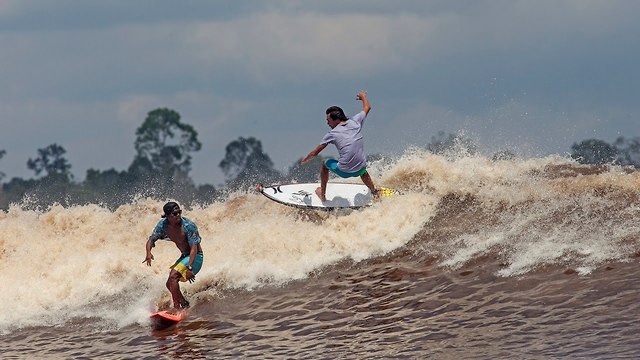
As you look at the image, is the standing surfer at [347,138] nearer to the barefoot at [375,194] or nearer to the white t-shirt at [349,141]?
the white t-shirt at [349,141]

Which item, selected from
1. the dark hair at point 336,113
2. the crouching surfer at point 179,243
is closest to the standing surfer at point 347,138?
the dark hair at point 336,113

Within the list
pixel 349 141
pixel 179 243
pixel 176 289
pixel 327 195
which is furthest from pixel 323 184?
pixel 176 289

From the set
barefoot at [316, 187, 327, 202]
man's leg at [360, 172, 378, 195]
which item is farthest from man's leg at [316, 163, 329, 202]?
man's leg at [360, 172, 378, 195]

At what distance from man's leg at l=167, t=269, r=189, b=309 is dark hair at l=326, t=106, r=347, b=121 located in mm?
3570

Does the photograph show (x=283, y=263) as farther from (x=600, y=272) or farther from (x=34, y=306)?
(x=600, y=272)

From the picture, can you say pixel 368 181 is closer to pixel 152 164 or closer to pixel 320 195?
pixel 320 195

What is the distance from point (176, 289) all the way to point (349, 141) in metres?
3.63

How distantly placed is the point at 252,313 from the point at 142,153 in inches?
2640

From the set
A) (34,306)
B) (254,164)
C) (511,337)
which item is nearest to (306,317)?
(511,337)

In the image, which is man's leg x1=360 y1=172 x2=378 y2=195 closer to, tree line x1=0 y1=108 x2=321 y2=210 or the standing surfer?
the standing surfer

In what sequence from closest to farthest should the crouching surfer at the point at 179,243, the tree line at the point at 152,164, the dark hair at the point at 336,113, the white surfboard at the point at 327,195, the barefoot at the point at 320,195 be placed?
the crouching surfer at the point at 179,243
the dark hair at the point at 336,113
the white surfboard at the point at 327,195
the barefoot at the point at 320,195
the tree line at the point at 152,164

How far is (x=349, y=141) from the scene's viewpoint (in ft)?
45.1

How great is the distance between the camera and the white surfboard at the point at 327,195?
14.5 meters

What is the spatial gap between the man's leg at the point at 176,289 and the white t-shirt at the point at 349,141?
3.33m
